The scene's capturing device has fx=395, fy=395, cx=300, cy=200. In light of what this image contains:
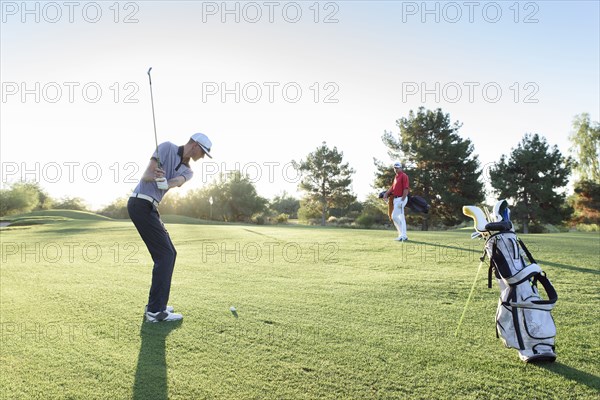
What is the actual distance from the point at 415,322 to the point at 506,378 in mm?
1410

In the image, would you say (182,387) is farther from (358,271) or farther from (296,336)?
(358,271)

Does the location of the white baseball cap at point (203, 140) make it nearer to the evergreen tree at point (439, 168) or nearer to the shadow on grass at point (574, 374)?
the shadow on grass at point (574, 374)

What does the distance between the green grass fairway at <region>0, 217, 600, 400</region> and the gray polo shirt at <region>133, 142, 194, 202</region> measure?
1.61 meters

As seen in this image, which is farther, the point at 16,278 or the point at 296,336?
the point at 16,278

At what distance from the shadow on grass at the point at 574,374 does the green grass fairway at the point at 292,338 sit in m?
0.02

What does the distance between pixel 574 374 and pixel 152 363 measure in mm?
3719

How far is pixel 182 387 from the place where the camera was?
3184 mm

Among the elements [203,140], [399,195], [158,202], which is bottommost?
[158,202]

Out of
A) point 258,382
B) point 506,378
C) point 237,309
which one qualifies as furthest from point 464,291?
point 258,382

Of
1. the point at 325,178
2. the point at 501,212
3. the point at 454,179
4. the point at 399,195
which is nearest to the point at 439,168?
the point at 454,179

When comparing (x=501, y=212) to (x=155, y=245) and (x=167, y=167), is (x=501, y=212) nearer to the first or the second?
(x=167, y=167)

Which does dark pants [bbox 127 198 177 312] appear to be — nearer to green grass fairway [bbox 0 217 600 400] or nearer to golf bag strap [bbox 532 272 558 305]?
green grass fairway [bbox 0 217 600 400]

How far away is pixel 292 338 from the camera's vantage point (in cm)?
420

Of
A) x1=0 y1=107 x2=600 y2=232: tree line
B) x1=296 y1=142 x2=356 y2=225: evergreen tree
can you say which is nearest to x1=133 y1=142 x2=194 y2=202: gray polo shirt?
x1=0 y1=107 x2=600 y2=232: tree line
